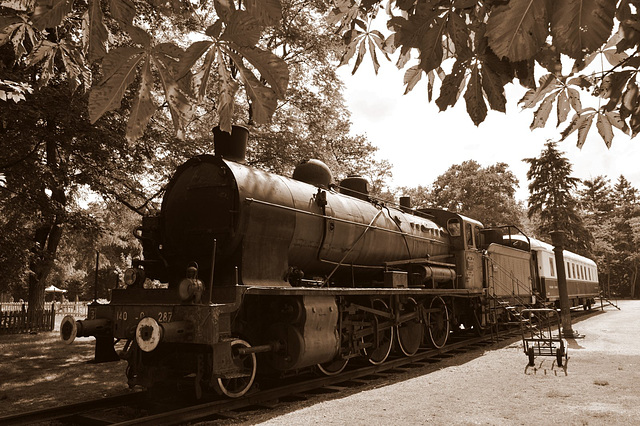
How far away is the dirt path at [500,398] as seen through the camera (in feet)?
20.2

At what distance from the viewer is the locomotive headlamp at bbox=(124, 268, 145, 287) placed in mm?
7625

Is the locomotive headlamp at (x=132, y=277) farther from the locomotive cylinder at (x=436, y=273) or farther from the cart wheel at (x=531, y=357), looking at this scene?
the cart wheel at (x=531, y=357)

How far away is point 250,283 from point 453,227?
8.95m

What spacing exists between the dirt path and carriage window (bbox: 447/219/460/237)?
14.5ft

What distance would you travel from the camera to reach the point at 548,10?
164 centimetres

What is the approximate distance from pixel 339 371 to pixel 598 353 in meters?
7.56

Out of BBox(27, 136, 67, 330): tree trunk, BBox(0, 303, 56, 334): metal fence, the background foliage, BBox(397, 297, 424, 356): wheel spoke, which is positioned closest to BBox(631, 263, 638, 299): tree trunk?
the background foliage

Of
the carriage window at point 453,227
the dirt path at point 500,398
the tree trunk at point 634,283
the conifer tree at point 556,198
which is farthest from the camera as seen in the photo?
the tree trunk at point 634,283

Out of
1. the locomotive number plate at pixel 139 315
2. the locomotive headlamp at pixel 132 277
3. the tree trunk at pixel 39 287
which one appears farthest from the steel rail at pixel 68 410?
the tree trunk at pixel 39 287

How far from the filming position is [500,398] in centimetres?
727

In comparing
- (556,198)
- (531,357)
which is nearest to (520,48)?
(531,357)

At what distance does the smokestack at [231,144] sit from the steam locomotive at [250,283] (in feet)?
0.06

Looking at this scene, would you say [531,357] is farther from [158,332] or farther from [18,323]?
[18,323]

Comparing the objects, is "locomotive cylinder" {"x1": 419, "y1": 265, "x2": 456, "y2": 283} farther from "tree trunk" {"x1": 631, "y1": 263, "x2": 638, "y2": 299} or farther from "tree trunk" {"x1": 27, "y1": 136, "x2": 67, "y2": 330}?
"tree trunk" {"x1": 631, "y1": 263, "x2": 638, "y2": 299}
